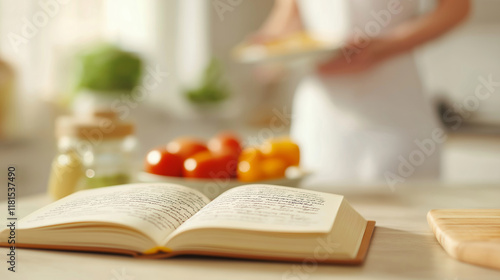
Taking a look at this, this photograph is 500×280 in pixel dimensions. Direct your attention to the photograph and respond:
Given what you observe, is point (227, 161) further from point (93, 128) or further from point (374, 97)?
point (374, 97)

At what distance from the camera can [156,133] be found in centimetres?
309

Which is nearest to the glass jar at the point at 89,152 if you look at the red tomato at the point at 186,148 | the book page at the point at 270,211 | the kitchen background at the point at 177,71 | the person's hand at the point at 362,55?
the red tomato at the point at 186,148

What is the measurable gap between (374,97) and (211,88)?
1.75 metres

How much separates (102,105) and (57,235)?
75.4 inches

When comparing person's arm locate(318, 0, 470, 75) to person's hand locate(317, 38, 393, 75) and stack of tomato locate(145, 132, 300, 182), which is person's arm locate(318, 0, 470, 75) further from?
stack of tomato locate(145, 132, 300, 182)

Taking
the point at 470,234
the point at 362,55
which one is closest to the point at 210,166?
the point at 470,234

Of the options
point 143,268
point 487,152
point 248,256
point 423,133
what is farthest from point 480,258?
point 487,152

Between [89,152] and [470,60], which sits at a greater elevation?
[470,60]

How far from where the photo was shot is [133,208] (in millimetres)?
711

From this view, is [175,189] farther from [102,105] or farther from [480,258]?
[102,105]

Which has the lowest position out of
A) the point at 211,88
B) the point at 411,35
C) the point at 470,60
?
the point at 211,88

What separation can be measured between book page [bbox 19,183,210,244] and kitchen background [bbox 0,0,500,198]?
118cm

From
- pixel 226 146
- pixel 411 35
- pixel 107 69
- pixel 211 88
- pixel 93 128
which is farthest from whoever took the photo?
pixel 211 88

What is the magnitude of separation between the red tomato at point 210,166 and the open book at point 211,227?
26 cm
